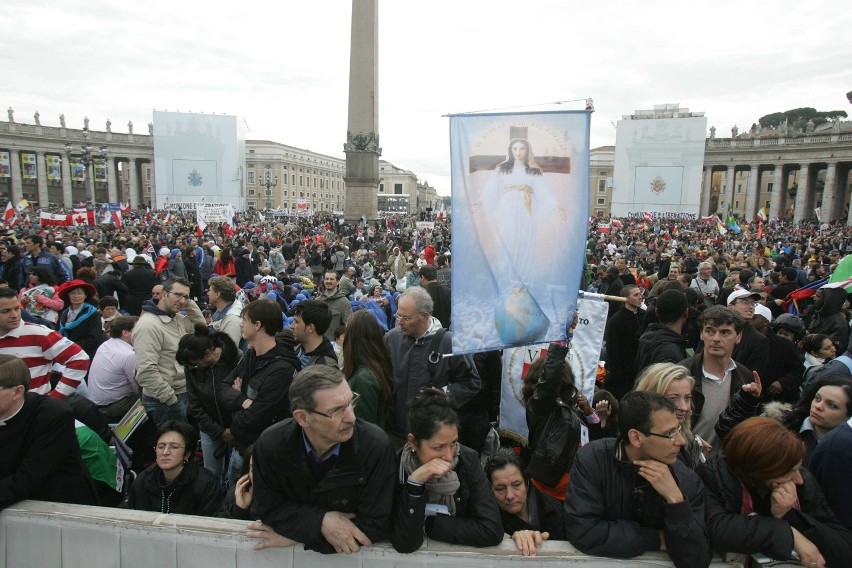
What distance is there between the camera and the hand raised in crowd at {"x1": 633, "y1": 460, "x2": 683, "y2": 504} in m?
2.06

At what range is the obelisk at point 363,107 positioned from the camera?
23375 mm

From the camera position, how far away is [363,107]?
24.4 meters

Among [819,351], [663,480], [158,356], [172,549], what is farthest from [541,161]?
[819,351]

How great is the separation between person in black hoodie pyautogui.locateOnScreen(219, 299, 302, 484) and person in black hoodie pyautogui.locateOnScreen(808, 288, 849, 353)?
5.51 meters

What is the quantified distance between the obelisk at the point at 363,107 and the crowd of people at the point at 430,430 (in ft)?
66.2

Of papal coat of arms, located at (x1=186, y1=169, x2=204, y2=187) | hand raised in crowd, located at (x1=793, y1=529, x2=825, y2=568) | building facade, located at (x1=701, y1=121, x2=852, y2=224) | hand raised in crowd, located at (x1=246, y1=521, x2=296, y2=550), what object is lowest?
hand raised in crowd, located at (x1=246, y1=521, x2=296, y2=550)

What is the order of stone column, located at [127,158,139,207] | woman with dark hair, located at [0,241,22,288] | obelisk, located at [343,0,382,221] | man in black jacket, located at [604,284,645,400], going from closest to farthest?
man in black jacket, located at [604,284,645,400] → woman with dark hair, located at [0,241,22,288] → obelisk, located at [343,0,382,221] → stone column, located at [127,158,139,207]

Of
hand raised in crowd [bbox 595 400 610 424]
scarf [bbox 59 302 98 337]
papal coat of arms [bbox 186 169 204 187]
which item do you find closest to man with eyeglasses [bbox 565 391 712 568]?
hand raised in crowd [bbox 595 400 610 424]

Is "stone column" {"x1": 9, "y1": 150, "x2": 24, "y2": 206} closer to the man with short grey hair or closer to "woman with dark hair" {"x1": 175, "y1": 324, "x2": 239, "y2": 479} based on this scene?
"woman with dark hair" {"x1": 175, "y1": 324, "x2": 239, "y2": 479}

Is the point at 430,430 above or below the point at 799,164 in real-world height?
below

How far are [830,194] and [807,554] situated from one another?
6585 centimetres

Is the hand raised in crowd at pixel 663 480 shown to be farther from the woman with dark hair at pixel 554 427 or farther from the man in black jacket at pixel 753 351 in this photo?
the man in black jacket at pixel 753 351

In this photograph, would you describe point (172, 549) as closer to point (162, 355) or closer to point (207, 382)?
point (207, 382)

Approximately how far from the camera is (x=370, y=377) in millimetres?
3225
